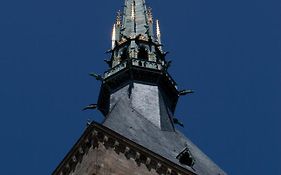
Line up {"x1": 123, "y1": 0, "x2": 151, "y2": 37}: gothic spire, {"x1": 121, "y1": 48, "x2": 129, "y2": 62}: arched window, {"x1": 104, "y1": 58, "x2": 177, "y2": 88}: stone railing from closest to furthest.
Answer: {"x1": 104, "y1": 58, "x2": 177, "y2": 88}: stone railing
{"x1": 121, "y1": 48, "x2": 129, "y2": 62}: arched window
{"x1": 123, "y1": 0, "x2": 151, "y2": 37}: gothic spire

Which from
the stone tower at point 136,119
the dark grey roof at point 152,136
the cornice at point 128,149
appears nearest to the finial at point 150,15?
the stone tower at point 136,119

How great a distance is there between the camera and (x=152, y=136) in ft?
94.4

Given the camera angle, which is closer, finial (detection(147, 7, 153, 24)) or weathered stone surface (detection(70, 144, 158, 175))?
weathered stone surface (detection(70, 144, 158, 175))

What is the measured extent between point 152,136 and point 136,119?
1.39 m

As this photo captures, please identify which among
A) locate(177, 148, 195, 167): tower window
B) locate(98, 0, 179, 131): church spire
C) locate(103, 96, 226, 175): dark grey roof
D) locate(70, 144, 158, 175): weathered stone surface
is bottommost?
locate(70, 144, 158, 175): weathered stone surface

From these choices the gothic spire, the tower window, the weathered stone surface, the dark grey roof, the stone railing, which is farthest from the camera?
the gothic spire

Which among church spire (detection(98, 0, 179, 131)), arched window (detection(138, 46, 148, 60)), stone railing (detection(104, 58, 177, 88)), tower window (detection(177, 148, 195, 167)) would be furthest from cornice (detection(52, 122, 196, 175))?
arched window (detection(138, 46, 148, 60))

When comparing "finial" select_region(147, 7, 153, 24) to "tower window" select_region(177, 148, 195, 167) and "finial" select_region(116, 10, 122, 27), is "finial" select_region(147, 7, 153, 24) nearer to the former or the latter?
"finial" select_region(116, 10, 122, 27)

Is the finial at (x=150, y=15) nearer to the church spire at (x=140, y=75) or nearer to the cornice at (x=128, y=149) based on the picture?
the church spire at (x=140, y=75)

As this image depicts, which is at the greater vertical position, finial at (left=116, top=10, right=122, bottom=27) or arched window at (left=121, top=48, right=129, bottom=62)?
finial at (left=116, top=10, right=122, bottom=27)

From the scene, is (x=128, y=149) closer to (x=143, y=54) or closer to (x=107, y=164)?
(x=107, y=164)

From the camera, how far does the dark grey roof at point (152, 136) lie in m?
27.3

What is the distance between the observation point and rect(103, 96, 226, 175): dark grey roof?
27.3m

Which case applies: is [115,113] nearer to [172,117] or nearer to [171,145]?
[171,145]
